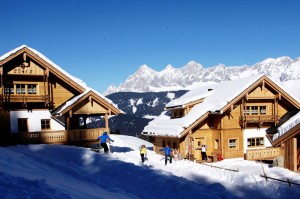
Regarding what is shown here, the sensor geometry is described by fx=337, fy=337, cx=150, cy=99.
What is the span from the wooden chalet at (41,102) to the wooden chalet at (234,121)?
747 centimetres

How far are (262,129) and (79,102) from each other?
57.0 ft

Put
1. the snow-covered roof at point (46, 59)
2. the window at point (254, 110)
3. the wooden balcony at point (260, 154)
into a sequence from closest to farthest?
1. the snow-covered roof at point (46, 59)
2. the wooden balcony at point (260, 154)
3. the window at point (254, 110)

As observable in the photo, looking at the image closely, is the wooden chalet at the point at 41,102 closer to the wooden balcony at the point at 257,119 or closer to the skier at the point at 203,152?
the skier at the point at 203,152

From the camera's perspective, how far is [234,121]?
1196 inches

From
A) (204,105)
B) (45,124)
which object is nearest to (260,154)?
(204,105)

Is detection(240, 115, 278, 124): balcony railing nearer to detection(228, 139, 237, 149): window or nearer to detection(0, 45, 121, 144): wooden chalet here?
detection(228, 139, 237, 149): window

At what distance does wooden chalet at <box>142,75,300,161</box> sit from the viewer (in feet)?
94.2

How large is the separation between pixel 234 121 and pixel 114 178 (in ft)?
59.7

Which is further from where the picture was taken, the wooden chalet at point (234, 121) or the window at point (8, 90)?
the wooden chalet at point (234, 121)

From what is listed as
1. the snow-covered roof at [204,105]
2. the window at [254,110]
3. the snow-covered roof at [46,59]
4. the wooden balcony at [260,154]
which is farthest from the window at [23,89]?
the window at [254,110]

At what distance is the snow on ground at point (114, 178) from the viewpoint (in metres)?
9.34

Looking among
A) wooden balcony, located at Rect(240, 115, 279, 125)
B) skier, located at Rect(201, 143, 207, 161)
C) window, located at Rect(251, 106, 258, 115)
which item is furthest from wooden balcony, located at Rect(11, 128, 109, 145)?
window, located at Rect(251, 106, 258, 115)

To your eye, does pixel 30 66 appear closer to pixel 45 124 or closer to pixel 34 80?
pixel 34 80

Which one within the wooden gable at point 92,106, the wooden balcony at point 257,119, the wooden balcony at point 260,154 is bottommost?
the wooden balcony at point 260,154
